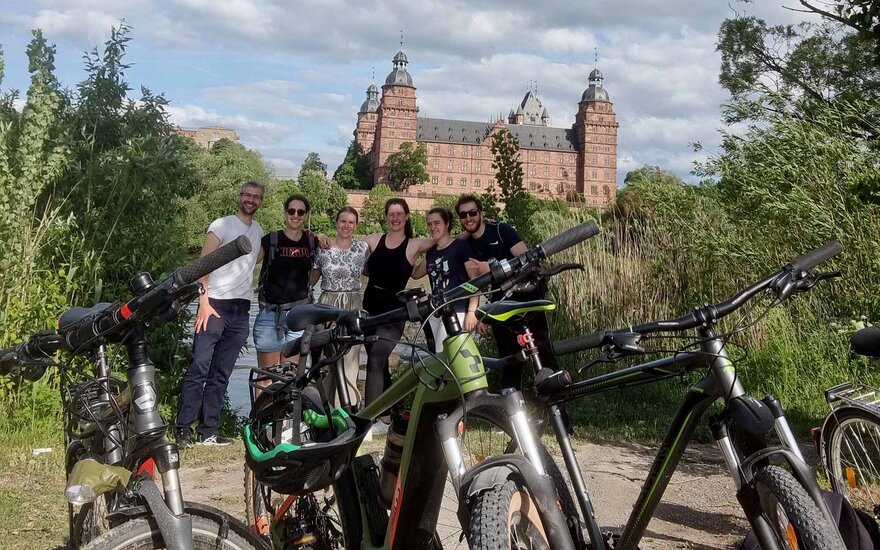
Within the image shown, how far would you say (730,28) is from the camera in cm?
1914

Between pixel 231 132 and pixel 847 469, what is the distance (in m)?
125

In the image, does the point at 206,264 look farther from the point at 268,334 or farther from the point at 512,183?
the point at 512,183

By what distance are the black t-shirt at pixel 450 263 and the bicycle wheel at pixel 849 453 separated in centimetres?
284

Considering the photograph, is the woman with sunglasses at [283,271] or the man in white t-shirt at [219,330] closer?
the man in white t-shirt at [219,330]

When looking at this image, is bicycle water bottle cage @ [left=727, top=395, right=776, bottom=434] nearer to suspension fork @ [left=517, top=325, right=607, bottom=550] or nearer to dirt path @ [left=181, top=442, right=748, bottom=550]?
suspension fork @ [left=517, top=325, right=607, bottom=550]

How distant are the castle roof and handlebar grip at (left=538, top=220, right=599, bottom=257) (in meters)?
122

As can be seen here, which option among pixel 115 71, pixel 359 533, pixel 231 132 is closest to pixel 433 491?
pixel 359 533

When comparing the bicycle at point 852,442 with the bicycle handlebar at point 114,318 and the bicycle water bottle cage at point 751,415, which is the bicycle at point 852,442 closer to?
the bicycle water bottle cage at point 751,415

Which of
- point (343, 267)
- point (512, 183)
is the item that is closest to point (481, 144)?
point (512, 183)

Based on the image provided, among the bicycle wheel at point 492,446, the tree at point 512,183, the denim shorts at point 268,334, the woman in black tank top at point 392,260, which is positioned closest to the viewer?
the bicycle wheel at point 492,446

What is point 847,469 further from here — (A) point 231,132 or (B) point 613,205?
(A) point 231,132

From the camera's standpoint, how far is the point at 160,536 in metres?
2.36

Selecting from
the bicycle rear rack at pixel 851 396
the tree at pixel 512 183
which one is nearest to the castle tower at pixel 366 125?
the tree at pixel 512 183

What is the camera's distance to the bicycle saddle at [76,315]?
269cm
